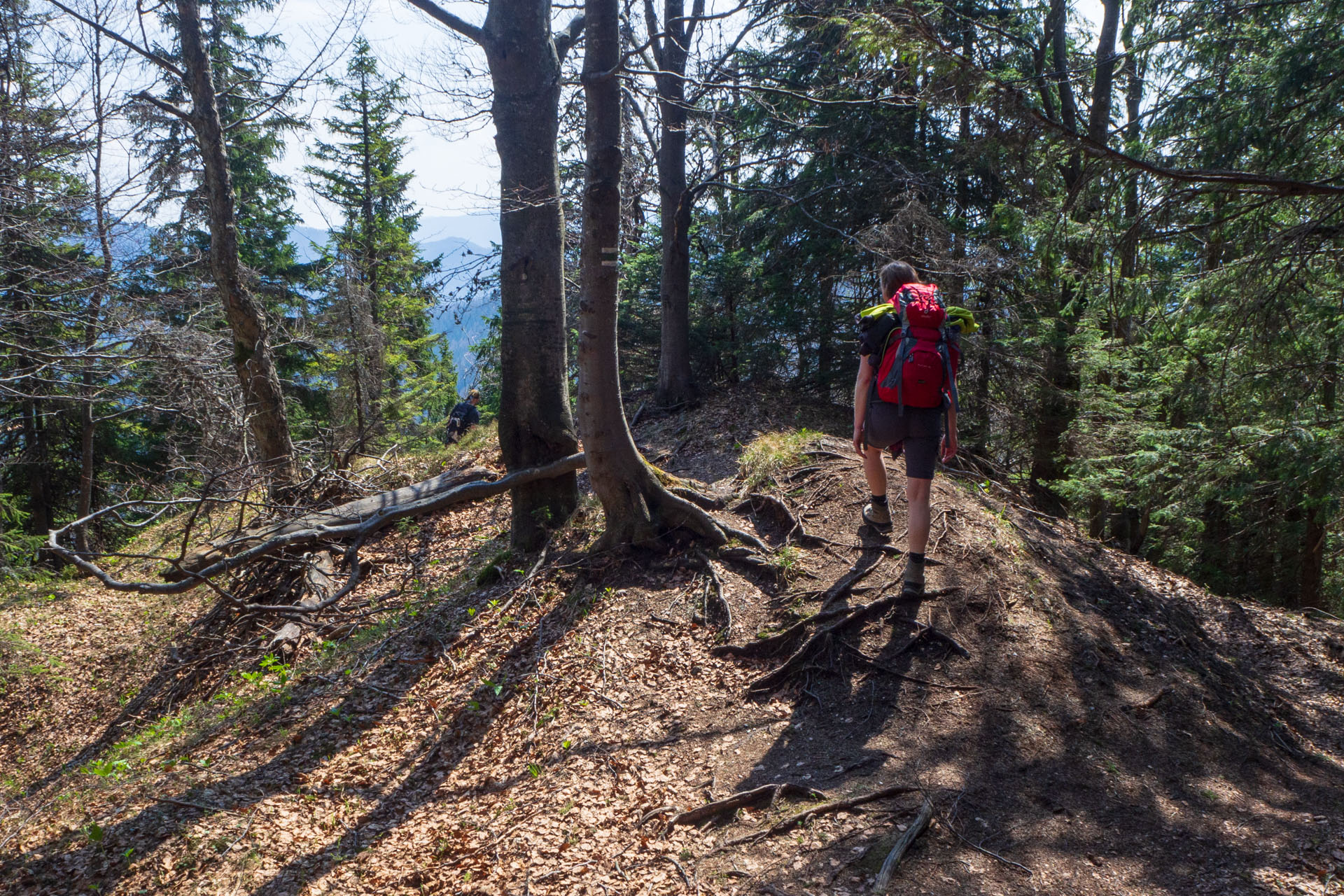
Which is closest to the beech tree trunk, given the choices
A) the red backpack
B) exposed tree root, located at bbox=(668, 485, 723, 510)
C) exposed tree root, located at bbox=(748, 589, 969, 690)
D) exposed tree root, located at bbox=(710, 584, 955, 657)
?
exposed tree root, located at bbox=(668, 485, 723, 510)

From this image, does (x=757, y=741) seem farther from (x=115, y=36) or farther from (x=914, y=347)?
(x=115, y=36)

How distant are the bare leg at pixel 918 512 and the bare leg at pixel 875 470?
0.51 meters

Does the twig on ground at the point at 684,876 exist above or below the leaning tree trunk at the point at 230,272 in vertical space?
below

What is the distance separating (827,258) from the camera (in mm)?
13156

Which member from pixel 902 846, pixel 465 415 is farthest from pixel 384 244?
pixel 902 846

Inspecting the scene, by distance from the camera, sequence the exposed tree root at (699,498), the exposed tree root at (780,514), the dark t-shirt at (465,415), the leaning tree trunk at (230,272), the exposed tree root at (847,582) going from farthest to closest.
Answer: the dark t-shirt at (465,415) → the leaning tree trunk at (230,272) → the exposed tree root at (699,498) → the exposed tree root at (780,514) → the exposed tree root at (847,582)

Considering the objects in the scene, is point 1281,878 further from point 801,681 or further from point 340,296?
point 340,296

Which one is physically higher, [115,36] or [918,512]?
[115,36]

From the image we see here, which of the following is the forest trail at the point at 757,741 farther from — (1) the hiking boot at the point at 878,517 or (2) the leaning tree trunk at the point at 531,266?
(2) the leaning tree trunk at the point at 531,266

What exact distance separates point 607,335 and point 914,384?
2.59m

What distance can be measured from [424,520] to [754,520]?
4.69 m

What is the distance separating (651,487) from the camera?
257 inches

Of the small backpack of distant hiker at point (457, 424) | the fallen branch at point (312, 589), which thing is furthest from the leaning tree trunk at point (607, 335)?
the small backpack of distant hiker at point (457, 424)

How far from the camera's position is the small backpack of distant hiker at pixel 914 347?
4957mm
